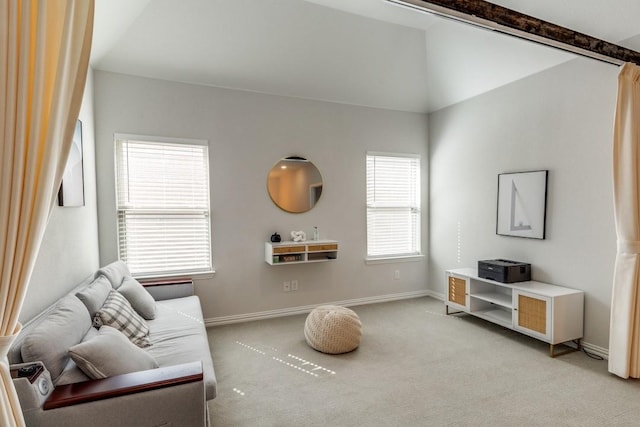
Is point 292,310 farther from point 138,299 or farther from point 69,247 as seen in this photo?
point 69,247

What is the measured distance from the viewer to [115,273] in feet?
9.44

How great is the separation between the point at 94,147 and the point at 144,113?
616 millimetres

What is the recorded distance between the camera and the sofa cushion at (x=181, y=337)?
2084mm

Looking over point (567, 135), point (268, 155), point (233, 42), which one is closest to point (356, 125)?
point (268, 155)

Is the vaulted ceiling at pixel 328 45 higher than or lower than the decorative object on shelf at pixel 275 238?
higher

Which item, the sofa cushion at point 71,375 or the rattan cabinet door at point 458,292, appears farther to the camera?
the rattan cabinet door at point 458,292

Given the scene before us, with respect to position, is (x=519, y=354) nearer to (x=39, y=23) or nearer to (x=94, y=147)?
(x=39, y=23)

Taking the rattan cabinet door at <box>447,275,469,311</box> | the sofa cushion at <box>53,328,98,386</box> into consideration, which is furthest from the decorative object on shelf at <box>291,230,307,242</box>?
the sofa cushion at <box>53,328,98,386</box>

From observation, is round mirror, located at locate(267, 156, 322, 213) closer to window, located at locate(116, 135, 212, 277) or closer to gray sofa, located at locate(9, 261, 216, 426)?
window, located at locate(116, 135, 212, 277)

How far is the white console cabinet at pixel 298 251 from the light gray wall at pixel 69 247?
1791 mm

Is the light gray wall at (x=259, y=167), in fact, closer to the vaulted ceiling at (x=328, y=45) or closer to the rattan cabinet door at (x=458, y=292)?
the vaulted ceiling at (x=328, y=45)

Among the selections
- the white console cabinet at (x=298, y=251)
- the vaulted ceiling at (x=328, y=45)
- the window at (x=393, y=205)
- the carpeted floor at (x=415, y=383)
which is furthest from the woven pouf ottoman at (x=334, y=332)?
the vaulted ceiling at (x=328, y=45)

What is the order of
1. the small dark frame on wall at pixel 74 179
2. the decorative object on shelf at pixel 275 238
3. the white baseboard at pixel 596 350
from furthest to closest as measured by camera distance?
the decorative object on shelf at pixel 275 238
the white baseboard at pixel 596 350
the small dark frame on wall at pixel 74 179

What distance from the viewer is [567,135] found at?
326 centimetres
